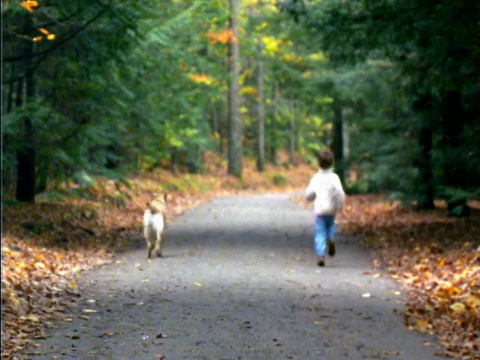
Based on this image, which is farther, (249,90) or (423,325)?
(249,90)

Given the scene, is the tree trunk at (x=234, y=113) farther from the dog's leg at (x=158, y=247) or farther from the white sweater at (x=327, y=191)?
the white sweater at (x=327, y=191)

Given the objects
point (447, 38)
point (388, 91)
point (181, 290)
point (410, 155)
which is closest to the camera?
point (181, 290)

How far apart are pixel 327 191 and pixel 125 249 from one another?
1.94 m

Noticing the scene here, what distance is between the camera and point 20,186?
8406mm

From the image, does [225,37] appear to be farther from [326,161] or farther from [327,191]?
[326,161]

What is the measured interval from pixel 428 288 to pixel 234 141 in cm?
2944

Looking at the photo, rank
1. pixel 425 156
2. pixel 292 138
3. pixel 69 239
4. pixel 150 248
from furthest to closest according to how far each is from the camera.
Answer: pixel 292 138 → pixel 425 156 → pixel 69 239 → pixel 150 248

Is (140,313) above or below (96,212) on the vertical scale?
below

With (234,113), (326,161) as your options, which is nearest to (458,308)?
(326,161)

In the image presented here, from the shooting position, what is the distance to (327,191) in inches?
161

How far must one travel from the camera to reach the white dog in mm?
3791

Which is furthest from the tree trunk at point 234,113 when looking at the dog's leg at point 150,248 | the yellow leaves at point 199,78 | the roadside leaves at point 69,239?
the dog's leg at point 150,248

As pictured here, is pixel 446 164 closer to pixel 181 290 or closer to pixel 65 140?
pixel 65 140

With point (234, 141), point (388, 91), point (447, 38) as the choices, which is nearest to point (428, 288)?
point (447, 38)
